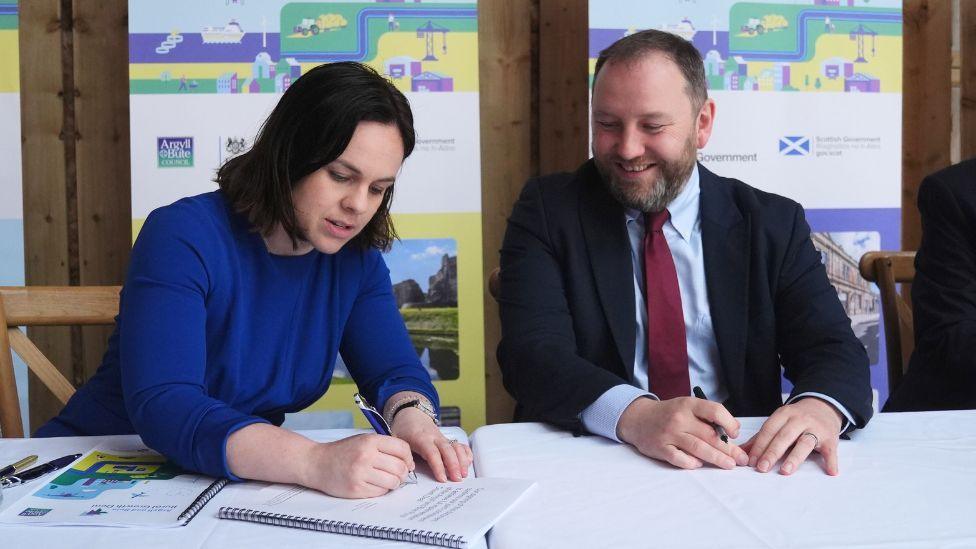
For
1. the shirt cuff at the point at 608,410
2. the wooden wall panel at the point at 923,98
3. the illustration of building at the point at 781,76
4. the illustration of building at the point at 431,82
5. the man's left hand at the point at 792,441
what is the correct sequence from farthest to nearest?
the wooden wall panel at the point at 923,98 < the illustration of building at the point at 781,76 < the illustration of building at the point at 431,82 < the shirt cuff at the point at 608,410 < the man's left hand at the point at 792,441

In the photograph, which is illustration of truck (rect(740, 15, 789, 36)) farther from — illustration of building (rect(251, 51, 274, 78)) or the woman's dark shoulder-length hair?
the woman's dark shoulder-length hair

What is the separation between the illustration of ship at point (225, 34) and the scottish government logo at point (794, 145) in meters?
1.96

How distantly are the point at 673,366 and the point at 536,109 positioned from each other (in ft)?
6.70

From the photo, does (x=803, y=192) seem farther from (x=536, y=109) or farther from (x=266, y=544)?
(x=266, y=544)

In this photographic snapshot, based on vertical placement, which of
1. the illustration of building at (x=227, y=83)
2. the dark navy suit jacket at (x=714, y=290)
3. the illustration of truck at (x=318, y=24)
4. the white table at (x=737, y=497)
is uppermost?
the illustration of truck at (x=318, y=24)

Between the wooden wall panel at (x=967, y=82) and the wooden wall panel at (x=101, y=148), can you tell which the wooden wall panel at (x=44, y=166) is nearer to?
the wooden wall panel at (x=101, y=148)

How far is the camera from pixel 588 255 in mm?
1654

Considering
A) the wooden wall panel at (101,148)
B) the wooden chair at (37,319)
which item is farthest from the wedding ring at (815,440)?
the wooden wall panel at (101,148)

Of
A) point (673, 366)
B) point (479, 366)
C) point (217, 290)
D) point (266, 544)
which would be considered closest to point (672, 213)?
point (673, 366)

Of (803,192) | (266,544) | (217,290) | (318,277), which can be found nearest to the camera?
(266,544)

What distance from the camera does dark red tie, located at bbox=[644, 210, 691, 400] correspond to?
1614mm

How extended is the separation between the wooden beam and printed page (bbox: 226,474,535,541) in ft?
8.29

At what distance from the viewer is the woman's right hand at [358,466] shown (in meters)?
0.97

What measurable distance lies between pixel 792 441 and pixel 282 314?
2.60ft
